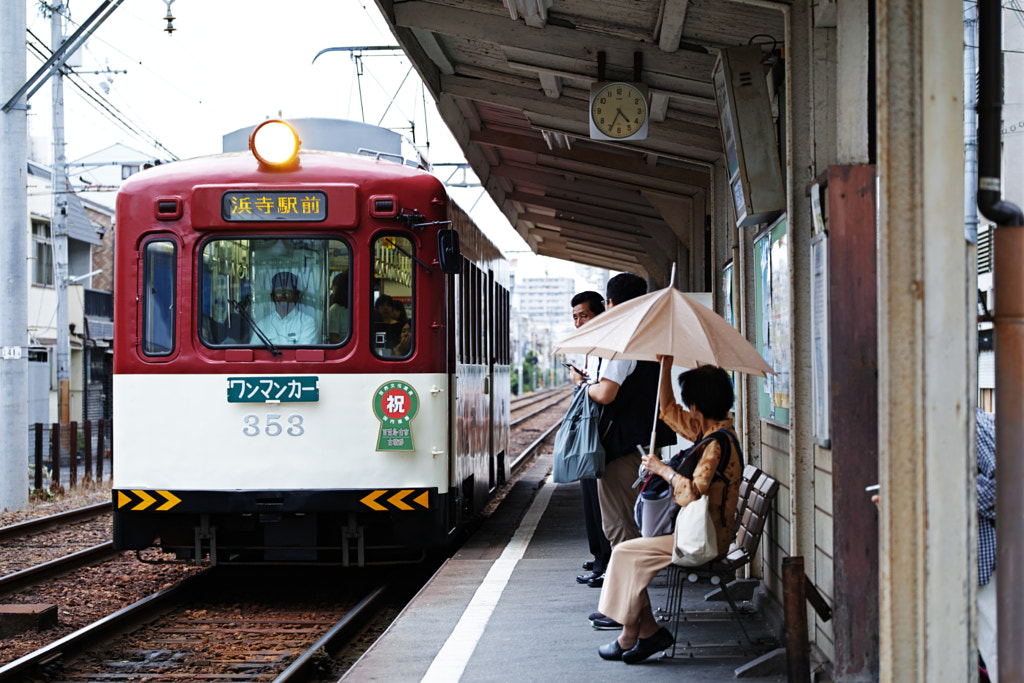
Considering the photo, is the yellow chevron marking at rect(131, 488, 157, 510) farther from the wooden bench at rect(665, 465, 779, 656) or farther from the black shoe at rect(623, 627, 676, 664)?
the black shoe at rect(623, 627, 676, 664)

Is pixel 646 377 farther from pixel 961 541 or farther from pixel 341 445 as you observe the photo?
pixel 961 541

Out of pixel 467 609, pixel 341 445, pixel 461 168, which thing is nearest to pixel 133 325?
pixel 341 445

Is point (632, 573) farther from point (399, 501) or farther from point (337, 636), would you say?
point (399, 501)

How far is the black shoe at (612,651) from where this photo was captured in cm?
514

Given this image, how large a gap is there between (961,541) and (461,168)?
1787 cm

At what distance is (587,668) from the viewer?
5.03 metres

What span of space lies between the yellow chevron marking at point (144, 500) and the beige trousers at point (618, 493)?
2.83 meters

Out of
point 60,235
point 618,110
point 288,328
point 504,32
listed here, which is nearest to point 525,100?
point 618,110

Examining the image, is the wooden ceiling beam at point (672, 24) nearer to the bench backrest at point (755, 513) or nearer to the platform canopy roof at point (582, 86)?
the platform canopy roof at point (582, 86)

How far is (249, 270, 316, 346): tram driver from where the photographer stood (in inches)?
279

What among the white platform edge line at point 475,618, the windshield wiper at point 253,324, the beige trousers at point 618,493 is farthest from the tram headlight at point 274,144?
the white platform edge line at point 475,618

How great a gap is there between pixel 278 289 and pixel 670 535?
3211 mm

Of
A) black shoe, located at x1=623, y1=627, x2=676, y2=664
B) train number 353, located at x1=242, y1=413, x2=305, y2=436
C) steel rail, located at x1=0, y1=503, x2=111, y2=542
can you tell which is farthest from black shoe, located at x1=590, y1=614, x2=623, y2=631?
steel rail, located at x1=0, y1=503, x2=111, y2=542

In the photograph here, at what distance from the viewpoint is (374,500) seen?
7.09 meters
